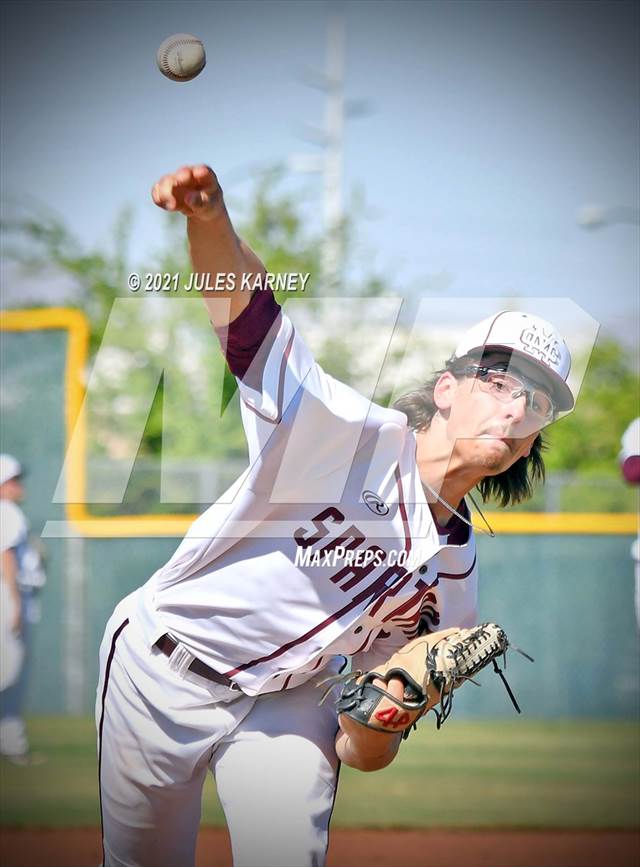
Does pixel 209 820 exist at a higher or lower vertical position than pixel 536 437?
lower

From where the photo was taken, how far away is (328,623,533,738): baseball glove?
5.83 ft

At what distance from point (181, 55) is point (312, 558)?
3.25 ft

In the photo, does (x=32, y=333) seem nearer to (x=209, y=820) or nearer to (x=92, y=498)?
(x=92, y=498)

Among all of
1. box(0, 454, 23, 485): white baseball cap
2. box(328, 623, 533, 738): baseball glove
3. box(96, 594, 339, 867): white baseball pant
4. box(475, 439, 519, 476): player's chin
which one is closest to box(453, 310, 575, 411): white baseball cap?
box(475, 439, 519, 476): player's chin

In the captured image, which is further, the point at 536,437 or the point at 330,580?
the point at 536,437

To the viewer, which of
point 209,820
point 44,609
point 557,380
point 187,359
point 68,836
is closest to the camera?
point 557,380

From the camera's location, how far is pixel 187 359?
5.13 metres

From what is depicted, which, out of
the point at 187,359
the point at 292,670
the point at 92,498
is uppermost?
the point at 187,359

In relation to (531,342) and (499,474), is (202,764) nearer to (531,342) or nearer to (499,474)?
(499,474)

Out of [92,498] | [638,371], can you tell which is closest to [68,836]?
[92,498]

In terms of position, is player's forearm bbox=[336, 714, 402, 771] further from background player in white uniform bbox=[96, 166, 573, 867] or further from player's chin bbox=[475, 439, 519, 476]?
player's chin bbox=[475, 439, 519, 476]

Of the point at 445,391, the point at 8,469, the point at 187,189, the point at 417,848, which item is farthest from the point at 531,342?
the point at 8,469

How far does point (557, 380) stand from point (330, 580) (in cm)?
60

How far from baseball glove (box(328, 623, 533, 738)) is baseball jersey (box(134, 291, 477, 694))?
0.10 meters
